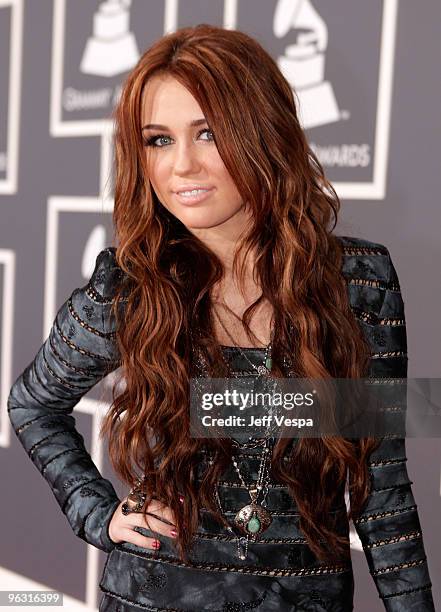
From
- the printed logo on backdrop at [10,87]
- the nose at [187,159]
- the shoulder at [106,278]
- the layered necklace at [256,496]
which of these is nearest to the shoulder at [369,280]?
the layered necklace at [256,496]

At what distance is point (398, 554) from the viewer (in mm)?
1533

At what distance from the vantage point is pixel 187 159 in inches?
60.1

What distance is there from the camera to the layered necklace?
1531mm

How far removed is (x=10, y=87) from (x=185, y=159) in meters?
2.08

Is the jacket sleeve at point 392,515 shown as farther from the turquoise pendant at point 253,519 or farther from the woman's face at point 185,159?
the woman's face at point 185,159

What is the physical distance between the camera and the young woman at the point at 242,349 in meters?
1.53

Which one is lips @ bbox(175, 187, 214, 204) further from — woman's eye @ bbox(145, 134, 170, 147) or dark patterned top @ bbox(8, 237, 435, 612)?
dark patterned top @ bbox(8, 237, 435, 612)

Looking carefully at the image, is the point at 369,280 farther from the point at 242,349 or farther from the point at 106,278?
the point at 106,278

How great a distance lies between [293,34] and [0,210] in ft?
5.14

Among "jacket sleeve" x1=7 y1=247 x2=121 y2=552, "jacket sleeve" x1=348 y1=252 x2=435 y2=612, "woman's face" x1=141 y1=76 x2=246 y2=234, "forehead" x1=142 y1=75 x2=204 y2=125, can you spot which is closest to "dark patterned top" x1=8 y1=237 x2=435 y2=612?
"jacket sleeve" x1=348 y1=252 x2=435 y2=612

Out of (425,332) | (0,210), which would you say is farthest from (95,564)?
(425,332)

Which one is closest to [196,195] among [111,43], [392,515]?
[392,515]

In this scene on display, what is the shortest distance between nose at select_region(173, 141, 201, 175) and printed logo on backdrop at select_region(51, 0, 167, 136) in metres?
1.46

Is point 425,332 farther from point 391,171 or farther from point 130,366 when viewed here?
point 130,366
